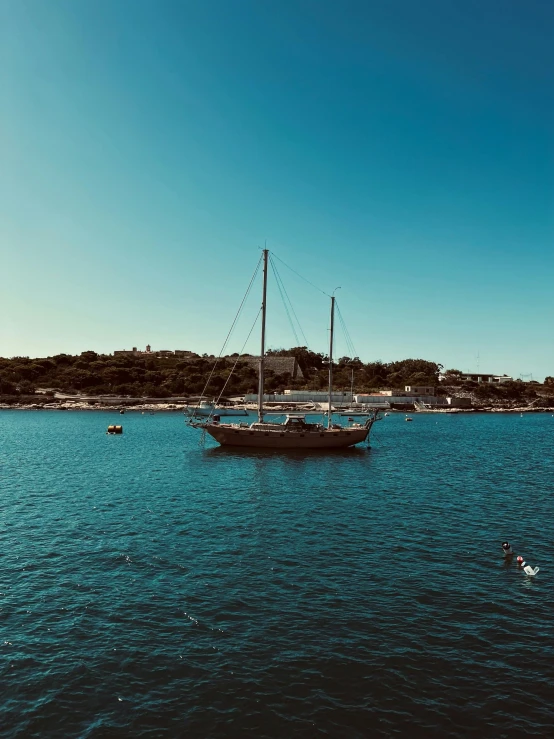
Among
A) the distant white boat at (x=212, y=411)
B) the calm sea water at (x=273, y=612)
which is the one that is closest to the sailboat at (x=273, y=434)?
the calm sea water at (x=273, y=612)

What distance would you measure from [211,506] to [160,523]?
6013 millimetres

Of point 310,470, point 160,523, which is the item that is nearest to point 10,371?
point 310,470

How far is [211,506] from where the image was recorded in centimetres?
3900

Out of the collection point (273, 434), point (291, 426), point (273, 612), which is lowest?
point (273, 612)

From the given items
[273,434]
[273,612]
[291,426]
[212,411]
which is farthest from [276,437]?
[273,612]

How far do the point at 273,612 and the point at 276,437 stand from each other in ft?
156

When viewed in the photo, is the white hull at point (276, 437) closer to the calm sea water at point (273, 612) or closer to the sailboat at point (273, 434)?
the sailboat at point (273, 434)

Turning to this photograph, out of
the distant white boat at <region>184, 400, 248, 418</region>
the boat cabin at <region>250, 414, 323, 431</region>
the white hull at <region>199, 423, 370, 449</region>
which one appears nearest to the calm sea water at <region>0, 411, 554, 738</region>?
the white hull at <region>199, 423, 370, 449</region>

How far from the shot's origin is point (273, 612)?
20875 mm

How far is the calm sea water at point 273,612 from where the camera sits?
49.1ft

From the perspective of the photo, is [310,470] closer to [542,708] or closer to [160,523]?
[160,523]

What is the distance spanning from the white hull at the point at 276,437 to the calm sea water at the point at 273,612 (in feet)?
75.0

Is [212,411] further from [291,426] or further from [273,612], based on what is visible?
[273,612]

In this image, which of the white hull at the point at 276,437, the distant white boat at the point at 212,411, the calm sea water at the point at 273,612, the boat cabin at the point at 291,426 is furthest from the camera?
the distant white boat at the point at 212,411
